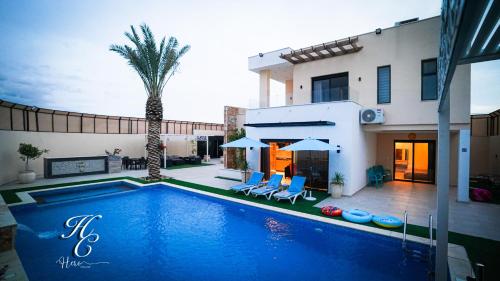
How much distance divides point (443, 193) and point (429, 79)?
9.88 meters

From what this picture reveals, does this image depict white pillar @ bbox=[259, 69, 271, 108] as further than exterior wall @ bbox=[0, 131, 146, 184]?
Yes

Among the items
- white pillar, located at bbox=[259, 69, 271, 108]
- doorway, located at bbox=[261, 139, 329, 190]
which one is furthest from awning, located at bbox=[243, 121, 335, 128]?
white pillar, located at bbox=[259, 69, 271, 108]

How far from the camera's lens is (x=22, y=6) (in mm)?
11719

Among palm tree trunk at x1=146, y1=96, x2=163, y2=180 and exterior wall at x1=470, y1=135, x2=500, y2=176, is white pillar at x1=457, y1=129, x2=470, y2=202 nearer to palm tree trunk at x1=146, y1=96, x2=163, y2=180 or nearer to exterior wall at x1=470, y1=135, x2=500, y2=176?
exterior wall at x1=470, y1=135, x2=500, y2=176

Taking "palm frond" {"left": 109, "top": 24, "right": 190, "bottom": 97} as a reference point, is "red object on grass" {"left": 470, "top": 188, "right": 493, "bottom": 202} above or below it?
below

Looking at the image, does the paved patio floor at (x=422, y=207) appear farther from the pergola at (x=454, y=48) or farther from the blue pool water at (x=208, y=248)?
the pergola at (x=454, y=48)

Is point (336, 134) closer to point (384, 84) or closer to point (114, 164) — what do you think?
point (384, 84)

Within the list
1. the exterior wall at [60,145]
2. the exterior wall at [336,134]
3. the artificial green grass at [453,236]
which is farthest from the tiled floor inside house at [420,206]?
the exterior wall at [60,145]

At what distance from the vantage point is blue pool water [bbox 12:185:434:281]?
5.42 m

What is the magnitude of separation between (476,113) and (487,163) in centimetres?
383

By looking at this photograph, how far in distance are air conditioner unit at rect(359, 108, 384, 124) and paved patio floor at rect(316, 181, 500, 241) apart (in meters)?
3.64

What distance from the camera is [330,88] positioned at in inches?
560

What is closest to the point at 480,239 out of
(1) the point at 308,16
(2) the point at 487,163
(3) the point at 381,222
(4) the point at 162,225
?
(3) the point at 381,222

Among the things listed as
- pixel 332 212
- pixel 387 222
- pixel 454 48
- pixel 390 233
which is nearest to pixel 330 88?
pixel 332 212
